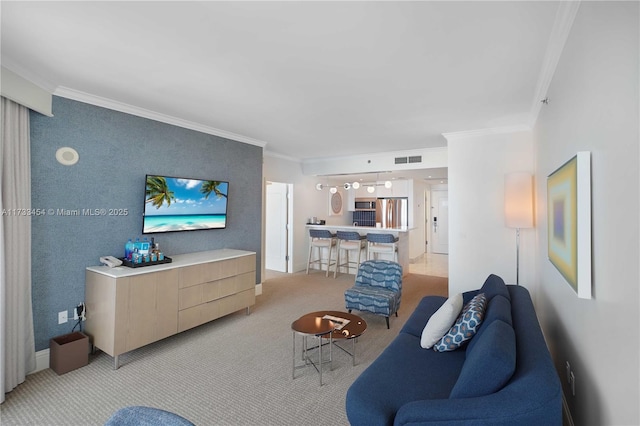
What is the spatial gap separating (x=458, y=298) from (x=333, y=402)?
1274 millimetres

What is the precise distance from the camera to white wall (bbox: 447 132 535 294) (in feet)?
13.4

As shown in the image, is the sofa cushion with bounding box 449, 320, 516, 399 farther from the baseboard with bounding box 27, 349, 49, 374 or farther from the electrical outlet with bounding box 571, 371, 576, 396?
the baseboard with bounding box 27, 349, 49, 374

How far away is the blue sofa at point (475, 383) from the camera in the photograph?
125 cm

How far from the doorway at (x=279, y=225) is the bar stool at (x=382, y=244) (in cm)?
183

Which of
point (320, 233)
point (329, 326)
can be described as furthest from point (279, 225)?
point (329, 326)

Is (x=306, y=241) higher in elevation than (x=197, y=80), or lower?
lower

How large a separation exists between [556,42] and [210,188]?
3.85m

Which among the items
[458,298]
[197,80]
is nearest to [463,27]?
[458,298]

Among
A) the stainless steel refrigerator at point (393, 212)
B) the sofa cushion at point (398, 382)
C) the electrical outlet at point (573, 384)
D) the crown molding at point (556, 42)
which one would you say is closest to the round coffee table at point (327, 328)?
the sofa cushion at point (398, 382)

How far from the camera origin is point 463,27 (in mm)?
1918

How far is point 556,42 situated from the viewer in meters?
2.04

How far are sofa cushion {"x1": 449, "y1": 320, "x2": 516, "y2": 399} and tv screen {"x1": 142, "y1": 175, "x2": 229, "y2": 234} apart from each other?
3451 mm

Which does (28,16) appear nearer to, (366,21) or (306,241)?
(366,21)

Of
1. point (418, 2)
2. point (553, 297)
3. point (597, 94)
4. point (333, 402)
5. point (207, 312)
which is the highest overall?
point (418, 2)
